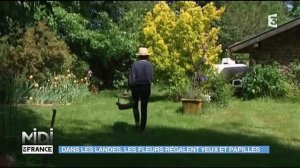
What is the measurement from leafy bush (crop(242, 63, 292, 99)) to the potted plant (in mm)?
2133

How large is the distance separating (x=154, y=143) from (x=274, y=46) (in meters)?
11.6

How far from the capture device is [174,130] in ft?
38.3

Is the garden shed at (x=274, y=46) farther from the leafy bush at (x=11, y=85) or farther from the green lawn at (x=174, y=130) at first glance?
the leafy bush at (x=11, y=85)

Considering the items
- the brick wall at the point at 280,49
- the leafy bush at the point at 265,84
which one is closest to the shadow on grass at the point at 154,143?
the leafy bush at the point at 265,84

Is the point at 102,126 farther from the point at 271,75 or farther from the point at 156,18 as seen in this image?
the point at 271,75

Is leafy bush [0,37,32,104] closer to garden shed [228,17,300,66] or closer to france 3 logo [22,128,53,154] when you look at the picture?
france 3 logo [22,128,53,154]

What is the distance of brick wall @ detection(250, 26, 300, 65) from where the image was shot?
20031 mm

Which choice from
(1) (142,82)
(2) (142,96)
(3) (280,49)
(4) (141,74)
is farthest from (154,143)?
(3) (280,49)

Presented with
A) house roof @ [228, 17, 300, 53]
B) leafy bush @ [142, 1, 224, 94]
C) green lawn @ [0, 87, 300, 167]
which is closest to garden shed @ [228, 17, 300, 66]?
house roof @ [228, 17, 300, 53]

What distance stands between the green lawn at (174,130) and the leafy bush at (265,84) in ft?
1.81

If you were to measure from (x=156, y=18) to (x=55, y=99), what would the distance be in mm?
4145

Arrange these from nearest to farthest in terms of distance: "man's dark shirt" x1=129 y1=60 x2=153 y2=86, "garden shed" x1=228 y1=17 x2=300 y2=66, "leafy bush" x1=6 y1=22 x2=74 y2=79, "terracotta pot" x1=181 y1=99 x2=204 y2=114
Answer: "man's dark shirt" x1=129 y1=60 x2=153 y2=86 → "terracotta pot" x1=181 y1=99 x2=204 y2=114 → "leafy bush" x1=6 y1=22 x2=74 y2=79 → "garden shed" x1=228 y1=17 x2=300 y2=66

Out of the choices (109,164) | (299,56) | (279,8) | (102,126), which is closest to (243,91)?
(299,56)

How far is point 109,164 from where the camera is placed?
27.0ft
